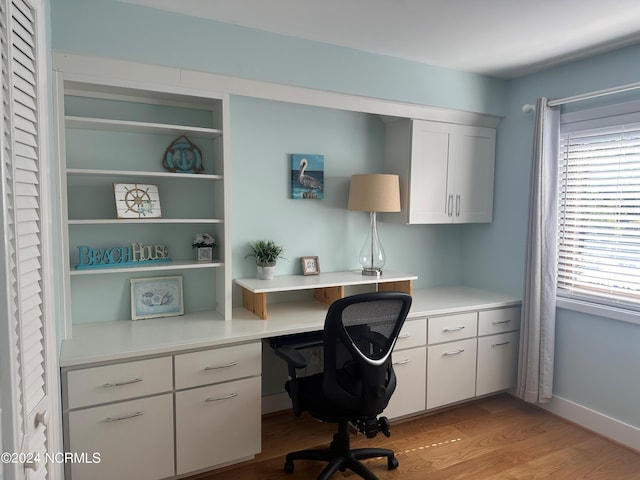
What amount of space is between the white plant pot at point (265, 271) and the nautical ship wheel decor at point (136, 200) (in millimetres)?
696

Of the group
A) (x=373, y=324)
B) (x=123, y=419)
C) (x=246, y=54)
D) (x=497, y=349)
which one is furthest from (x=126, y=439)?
(x=497, y=349)

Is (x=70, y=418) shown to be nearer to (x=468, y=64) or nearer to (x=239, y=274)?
(x=239, y=274)

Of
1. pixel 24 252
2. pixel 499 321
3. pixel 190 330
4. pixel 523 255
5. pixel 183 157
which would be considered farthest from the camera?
pixel 523 255

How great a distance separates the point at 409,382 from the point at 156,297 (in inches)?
66.2

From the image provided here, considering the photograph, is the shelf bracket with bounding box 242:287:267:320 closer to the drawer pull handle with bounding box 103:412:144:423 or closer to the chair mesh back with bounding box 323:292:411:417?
the chair mesh back with bounding box 323:292:411:417

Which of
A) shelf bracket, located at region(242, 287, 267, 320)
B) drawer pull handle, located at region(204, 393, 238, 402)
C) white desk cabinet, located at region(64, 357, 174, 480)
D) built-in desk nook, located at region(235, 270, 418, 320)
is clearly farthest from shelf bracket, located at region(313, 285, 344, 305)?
white desk cabinet, located at region(64, 357, 174, 480)

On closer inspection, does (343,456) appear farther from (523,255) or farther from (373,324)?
(523,255)

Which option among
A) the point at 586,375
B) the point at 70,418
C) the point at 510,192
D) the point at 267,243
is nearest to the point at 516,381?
the point at 586,375

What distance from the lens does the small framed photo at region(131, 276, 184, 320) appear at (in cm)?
257

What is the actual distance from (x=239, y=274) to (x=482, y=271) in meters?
2.04

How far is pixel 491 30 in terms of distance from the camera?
2465 mm

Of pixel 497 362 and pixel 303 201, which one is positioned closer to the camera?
pixel 303 201

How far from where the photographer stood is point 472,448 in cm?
269

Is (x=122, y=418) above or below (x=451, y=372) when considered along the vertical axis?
above
